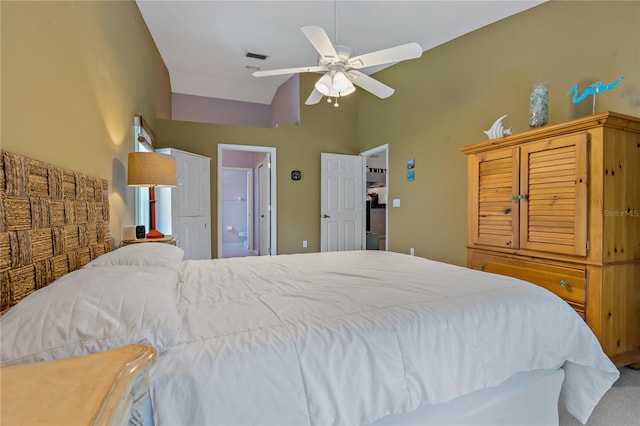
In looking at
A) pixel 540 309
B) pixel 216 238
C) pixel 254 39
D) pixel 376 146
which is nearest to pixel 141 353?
pixel 540 309

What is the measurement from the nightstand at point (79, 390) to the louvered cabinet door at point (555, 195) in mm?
2410

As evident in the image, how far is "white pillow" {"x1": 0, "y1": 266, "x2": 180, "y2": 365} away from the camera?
741 millimetres

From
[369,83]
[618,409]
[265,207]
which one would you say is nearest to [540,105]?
[369,83]

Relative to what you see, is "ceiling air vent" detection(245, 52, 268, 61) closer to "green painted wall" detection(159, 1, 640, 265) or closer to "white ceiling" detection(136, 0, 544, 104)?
"white ceiling" detection(136, 0, 544, 104)

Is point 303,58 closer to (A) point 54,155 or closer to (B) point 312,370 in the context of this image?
(A) point 54,155

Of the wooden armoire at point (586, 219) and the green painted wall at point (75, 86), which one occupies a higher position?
the green painted wall at point (75, 86)

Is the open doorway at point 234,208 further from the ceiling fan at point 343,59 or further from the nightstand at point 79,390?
the nightstand at point 79,390

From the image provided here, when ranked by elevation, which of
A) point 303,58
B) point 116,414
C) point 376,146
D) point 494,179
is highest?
point 303,58

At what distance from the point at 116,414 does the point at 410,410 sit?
2.96 ft

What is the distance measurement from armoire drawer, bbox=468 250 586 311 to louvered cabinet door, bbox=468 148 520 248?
14cm

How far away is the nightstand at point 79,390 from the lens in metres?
0.45

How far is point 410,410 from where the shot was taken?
101 centimetres

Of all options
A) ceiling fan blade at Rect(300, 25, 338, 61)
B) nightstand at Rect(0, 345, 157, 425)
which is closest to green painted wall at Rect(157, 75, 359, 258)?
ceiling fan blade at Rect(300, 25, 338, 61)

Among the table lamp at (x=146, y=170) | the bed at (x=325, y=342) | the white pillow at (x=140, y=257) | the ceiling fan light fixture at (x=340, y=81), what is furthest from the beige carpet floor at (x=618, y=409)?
the table lamp at (x=146, y=170)
